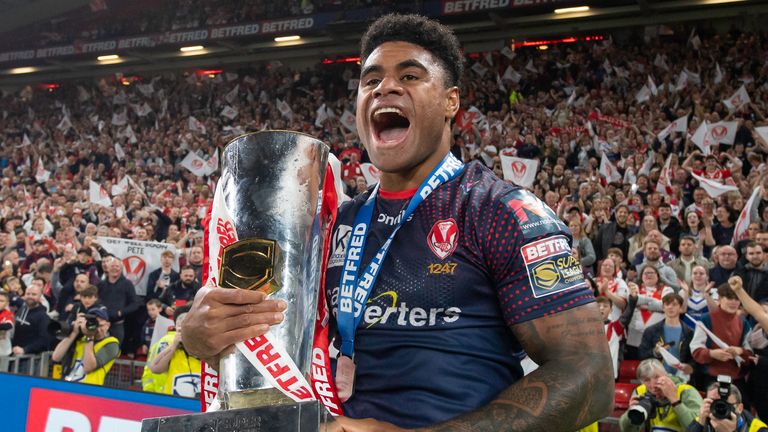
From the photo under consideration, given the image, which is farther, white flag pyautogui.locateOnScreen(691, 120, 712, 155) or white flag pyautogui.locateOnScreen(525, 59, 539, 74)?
white flag pyautogui.locateOnScreen(525, 59, 539, 74)

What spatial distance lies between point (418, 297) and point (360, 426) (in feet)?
1.08

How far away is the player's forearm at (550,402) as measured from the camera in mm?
1574

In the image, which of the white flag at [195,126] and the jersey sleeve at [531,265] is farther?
the white flag at [195,126]

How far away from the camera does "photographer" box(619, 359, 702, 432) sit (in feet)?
18.1

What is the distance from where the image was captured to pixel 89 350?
7.71m

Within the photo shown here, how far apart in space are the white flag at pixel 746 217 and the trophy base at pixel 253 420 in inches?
309

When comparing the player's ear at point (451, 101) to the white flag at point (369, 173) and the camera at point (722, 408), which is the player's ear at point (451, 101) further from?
the white flag at point (369, 173)

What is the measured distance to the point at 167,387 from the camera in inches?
275

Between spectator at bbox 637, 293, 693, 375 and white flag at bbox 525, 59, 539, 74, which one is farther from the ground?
white flag at bbox 525, 59, 539, 74

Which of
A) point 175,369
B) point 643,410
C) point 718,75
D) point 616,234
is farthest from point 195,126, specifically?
point 643,410

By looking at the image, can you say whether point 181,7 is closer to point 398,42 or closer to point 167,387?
point 167,387

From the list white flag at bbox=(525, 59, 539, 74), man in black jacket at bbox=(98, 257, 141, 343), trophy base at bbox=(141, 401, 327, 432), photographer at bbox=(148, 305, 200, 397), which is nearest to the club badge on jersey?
trophy base at bbox=(141, 401, 327, 432)

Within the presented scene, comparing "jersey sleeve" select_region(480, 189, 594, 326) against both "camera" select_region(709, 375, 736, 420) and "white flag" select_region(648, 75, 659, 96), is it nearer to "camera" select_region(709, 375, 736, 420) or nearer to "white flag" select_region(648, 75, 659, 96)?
"camera" select_region(709, 375, 736, 420)

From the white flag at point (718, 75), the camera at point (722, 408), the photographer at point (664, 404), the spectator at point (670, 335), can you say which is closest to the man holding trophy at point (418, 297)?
the camera at point (722, 408)
